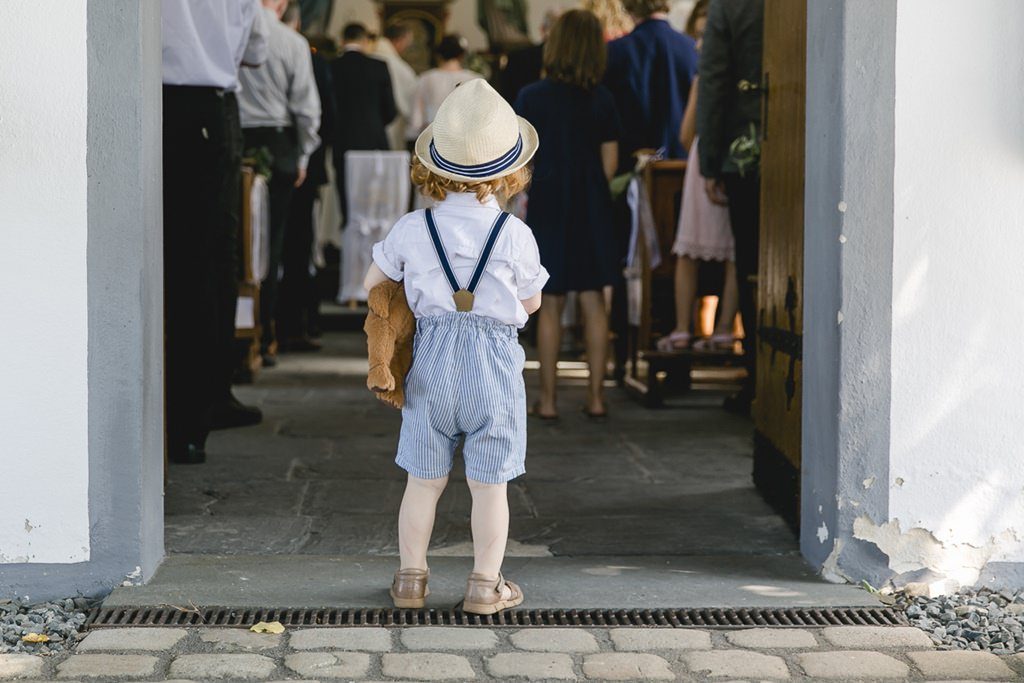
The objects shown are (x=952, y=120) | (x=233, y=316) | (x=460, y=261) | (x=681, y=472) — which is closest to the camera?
(x=460, y=261)

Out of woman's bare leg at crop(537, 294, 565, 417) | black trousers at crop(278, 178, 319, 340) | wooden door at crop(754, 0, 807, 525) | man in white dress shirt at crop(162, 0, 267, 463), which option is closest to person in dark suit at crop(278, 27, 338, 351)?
black trousers at crop(278, 178, 319, 340)

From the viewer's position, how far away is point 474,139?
129 inches

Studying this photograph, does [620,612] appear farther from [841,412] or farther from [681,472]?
[681,472]

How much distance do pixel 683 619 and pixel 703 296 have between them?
3.88m

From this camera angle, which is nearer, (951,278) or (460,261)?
(460,261)

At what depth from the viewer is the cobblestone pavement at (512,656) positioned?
9.52ft

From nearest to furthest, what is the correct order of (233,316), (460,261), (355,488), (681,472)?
1. (460,261)
2. (355,488)
3. (681,472)
4. (233,316)

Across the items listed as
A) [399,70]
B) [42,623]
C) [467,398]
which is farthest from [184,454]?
[399,70]

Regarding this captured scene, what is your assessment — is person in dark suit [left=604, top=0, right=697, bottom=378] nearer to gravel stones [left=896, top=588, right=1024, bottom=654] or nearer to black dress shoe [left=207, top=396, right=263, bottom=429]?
black dress shoe [left=207, top=396, right=263, bottom=429]

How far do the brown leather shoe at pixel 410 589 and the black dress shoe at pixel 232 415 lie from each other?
2.72 metres

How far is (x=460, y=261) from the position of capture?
3.28 metres

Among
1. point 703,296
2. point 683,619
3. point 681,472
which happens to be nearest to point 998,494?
point 683,619

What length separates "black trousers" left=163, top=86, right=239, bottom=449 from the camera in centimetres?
494

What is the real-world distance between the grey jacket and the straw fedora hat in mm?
2867
